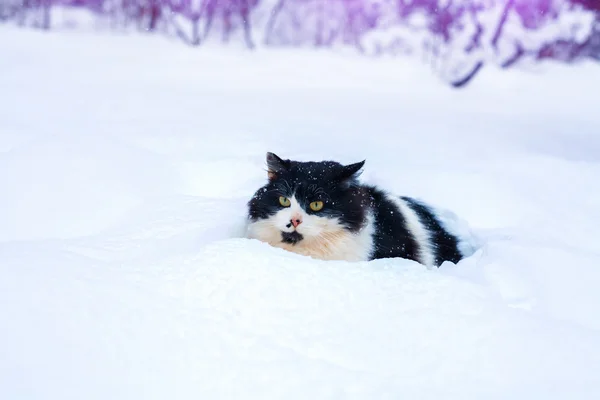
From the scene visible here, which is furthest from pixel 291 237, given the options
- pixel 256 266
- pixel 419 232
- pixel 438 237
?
pixel 438 237

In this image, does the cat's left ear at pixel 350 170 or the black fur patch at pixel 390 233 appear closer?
the cat's left ear at pixel 350 170

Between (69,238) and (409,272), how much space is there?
146 centimetres

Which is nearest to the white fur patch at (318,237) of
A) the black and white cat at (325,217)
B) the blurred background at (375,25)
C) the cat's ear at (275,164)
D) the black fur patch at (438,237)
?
the black and white cat at (325,217)

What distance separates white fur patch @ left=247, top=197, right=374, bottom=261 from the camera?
2590mm

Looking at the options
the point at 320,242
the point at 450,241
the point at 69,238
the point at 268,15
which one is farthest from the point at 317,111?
the point at 268,15

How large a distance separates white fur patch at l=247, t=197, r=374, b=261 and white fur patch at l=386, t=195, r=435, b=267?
344mm

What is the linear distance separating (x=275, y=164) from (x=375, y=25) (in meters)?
9.08

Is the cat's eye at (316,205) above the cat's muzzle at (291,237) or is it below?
above

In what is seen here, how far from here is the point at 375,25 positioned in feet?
36.4

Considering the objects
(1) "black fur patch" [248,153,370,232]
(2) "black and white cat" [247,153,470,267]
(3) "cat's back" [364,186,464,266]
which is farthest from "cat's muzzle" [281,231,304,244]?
(3) "cat's back" [364,186,464,266]

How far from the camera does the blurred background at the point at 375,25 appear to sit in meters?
7.27

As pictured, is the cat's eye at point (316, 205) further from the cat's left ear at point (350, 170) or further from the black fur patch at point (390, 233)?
the black fur patch at point (390, 233)

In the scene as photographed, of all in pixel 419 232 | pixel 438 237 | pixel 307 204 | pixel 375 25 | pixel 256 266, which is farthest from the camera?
pixel 375 25

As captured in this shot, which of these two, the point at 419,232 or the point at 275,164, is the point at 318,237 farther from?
the point at 419,232
